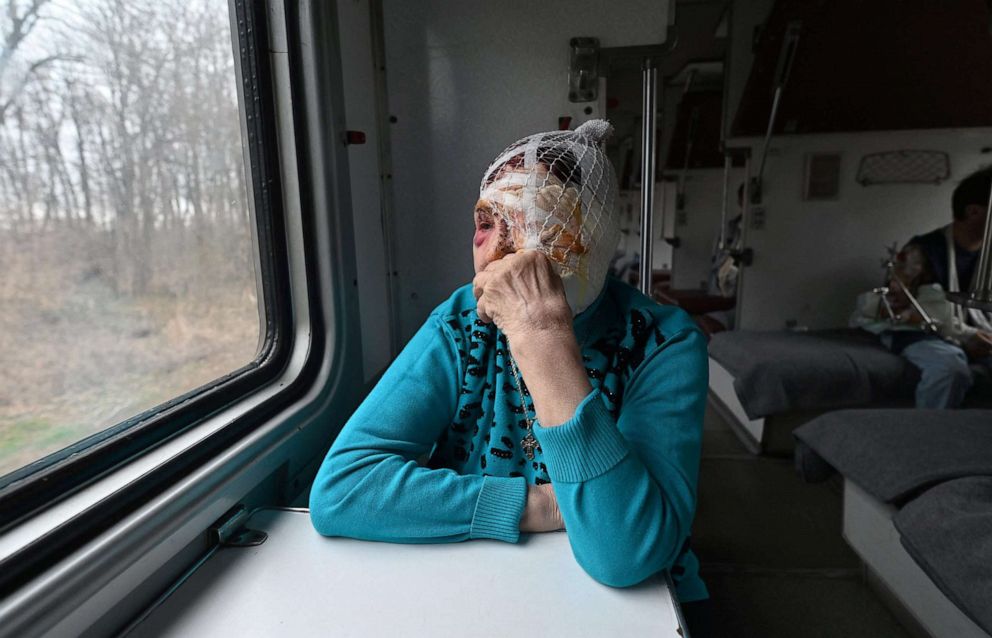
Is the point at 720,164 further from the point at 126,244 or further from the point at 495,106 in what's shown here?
the point at 126,244

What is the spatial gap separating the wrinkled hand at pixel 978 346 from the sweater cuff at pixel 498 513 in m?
3.02

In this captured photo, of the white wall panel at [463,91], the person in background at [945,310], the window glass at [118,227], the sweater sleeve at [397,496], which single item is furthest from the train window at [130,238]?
the person in background at [945,310]

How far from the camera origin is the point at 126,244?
961 mm

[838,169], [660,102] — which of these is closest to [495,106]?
[838,169]

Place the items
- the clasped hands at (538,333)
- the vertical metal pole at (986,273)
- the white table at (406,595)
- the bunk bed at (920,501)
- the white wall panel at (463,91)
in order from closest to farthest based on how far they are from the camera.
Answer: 1. the white table at (406,595)
2. the clasped hands at (538,333)
3. the vertical metal pole at (986,273)
4. the bunk bed at (920,501)
5. the white wall panel at (463,91)

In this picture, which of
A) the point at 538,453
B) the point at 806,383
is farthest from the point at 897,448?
the point at 538,453

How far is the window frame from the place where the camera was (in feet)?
2.32

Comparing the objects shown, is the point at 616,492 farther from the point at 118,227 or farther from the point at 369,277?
the point at 369,277

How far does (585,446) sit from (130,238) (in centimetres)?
90

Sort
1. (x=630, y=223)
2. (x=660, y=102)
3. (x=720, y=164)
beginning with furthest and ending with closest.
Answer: (x=630, y=223)
(x=720, y=164)
(x=660, y=102)

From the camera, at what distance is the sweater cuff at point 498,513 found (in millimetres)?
854

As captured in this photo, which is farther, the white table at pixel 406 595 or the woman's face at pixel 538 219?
the woman's face at pixel 538 219

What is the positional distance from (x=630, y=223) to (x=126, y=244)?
5.83m

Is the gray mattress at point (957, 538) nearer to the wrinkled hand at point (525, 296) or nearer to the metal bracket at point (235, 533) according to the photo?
the wrinkled hand at point (525, 296)
